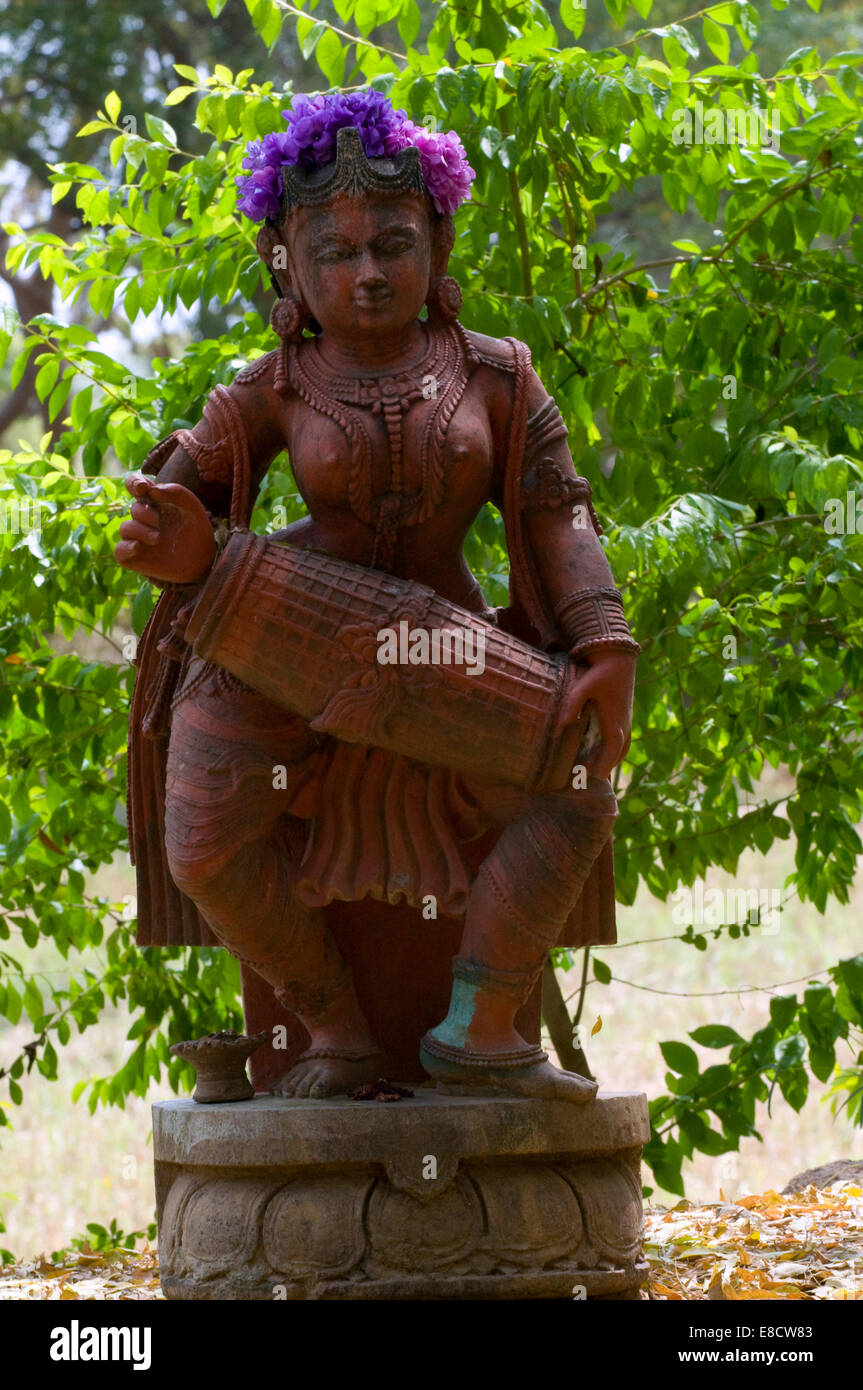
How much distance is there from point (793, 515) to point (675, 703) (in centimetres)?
64

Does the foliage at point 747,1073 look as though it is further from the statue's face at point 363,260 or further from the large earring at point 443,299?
the statue's face at point 363,260

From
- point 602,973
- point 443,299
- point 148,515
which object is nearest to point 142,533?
point 148,515

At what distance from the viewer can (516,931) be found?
10.7 feet

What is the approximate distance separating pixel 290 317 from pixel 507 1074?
63.4 inches

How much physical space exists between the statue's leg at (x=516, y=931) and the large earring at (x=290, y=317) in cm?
109

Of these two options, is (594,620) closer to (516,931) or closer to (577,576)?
(577,576)

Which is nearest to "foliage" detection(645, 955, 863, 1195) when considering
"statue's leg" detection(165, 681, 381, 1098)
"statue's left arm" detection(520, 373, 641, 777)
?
"statue's leg" detection(165, 681, 381, 1098)

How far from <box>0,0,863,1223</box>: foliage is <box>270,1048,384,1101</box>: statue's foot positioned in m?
1.35

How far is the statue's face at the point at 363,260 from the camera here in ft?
10.8

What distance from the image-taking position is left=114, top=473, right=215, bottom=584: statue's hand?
3156 mm

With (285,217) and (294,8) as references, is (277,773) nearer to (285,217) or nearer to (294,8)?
(285,217)

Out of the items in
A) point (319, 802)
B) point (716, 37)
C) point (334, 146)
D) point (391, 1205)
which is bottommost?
point (391, 1205)

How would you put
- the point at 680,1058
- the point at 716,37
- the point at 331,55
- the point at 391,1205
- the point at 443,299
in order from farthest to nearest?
the point at 680,1058
the point at 716,37
the point at 331,55
the point at 443,299
the point at 391,1205
